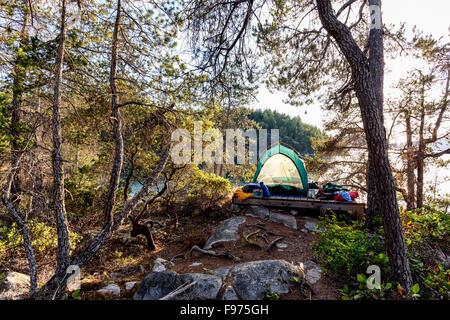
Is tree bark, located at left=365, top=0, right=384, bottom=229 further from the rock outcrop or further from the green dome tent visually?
the rock outcrop

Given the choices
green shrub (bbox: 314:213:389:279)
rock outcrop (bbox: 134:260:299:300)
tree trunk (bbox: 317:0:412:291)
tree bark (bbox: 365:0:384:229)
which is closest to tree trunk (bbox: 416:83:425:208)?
tree bark (bbox: 365:0:384:229)

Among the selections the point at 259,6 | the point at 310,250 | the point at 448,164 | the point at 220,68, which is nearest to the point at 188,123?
the point at 220,68

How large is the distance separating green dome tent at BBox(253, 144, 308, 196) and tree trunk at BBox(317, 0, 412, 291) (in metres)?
4.26

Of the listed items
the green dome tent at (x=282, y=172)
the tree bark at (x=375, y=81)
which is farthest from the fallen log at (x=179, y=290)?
the green dome tent at (x=282, y=172)

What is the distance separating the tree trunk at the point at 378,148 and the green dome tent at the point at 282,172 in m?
4.26

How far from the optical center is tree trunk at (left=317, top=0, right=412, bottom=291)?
239cm

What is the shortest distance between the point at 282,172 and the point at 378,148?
502 cm

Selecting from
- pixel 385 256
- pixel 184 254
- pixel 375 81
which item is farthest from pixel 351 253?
pixel 375 81

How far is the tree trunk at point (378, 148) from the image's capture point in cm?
239

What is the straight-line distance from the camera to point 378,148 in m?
2.47

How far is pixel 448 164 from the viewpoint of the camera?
23.6 ft

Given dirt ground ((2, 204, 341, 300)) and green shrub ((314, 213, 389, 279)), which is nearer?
green shrub ((314, 213, 389, 279))
